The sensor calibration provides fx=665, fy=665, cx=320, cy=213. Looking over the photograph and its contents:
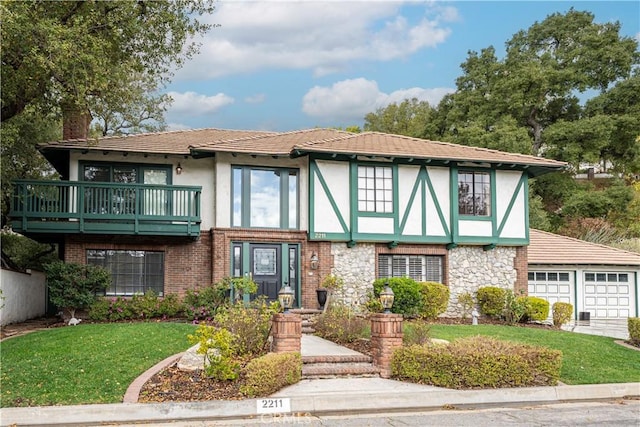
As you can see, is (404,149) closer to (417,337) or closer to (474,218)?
(474,218)

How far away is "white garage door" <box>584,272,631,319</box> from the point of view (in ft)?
78.3

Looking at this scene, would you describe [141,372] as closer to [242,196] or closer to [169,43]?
[242,196]

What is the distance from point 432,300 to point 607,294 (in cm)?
869

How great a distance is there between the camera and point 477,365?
1118cm

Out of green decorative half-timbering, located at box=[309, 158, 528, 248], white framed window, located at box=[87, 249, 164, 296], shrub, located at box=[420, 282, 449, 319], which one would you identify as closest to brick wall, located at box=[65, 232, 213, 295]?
white framed window, located at box=[87, 249, 164, 296]

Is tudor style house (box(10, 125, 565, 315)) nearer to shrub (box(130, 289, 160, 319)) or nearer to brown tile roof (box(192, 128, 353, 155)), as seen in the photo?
brown tile roof (box(192, 128, 353, 155))

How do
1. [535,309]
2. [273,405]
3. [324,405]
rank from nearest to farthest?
1. [273,405]
2. [324,405]
3. [535,309]

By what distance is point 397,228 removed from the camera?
2008 cm

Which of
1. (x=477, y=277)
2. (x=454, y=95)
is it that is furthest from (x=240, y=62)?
(x=454, y=95)

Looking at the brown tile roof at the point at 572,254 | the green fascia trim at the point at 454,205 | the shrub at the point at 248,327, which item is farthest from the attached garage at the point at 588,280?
the shrub at the point at 248,327

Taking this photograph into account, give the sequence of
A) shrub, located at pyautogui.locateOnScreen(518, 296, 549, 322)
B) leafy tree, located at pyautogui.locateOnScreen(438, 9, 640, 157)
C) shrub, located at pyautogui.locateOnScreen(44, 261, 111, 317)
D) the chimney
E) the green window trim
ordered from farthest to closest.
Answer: leafy tree, located at pyautogui.locateOnScreen(438, 9, 640, 157) → shrub, located at pyautogui.locateOnScreen(518, 296, 549, 322) → the green window trim → the chimney → shrub, located at pyautogui.locateOnScreen(44, 261, 111, 317)

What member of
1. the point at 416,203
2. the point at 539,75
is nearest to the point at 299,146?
the point at 416,203

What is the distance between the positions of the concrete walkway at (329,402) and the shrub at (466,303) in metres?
8.63

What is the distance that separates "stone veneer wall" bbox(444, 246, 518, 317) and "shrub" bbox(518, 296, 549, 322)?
1062 millimetres
